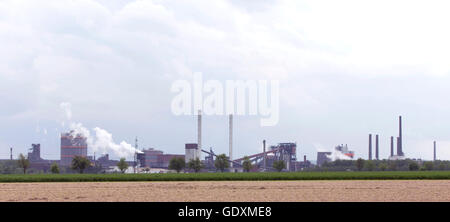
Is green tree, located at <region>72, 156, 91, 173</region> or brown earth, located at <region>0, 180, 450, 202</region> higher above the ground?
brown earth, located at <region>0, 180, 450, 202</region>

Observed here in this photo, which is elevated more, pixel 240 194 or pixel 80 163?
pixel 240 194

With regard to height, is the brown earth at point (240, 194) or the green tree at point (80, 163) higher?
the brown earth at point (240, 194)

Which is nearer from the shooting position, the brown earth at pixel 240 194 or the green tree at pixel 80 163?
the brown earth at pixel 240 194

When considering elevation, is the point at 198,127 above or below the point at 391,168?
above

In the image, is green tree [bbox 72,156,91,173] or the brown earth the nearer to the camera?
the brown earth

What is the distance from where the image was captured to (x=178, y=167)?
140 meters

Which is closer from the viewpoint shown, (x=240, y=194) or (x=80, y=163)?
(x=240, y=194)
